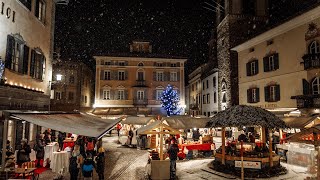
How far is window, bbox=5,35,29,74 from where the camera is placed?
47.6ft

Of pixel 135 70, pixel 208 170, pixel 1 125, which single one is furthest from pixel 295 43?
pixel 135 70

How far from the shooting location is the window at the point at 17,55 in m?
14.5

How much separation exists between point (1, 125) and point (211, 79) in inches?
1300

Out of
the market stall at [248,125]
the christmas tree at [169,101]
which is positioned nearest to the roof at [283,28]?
the market stall at [248,125]

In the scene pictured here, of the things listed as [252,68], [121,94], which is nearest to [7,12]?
[252,68]

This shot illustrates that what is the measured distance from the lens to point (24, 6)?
1658 centimetres

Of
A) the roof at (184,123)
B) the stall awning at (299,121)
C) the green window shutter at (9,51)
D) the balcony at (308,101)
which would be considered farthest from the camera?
the roof at (184,123)

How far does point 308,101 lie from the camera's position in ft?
69.5

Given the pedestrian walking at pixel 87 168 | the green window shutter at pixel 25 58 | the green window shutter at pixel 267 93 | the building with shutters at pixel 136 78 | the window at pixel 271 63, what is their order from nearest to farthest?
the pedestrian walking at pixel 87 168, the green window shutter at pixel 25 58, the window at pixel 271 63, the green window shutter at pixel 267 93, the building with shutters at pixel 136 78

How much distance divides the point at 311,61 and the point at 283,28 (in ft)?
16.1

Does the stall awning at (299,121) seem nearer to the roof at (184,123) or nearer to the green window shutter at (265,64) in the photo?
the roof at (184,123)

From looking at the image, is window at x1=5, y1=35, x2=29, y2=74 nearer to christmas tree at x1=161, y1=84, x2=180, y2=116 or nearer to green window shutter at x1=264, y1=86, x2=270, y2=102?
green window shutter at x1=264, y1=86, x2=270, y2=102

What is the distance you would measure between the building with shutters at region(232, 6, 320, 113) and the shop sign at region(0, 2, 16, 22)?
2062 cm

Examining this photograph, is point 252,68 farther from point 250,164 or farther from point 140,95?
point 140,95
